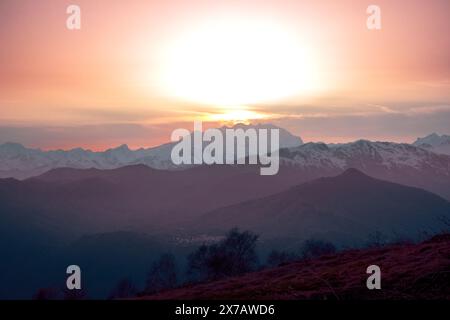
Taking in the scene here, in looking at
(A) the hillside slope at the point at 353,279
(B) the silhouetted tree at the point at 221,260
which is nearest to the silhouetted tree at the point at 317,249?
(B) the silhouetted tree at the point at 221,260

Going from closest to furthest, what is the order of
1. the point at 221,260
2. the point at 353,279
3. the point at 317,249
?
the point at 353,279, the point at 221,260, the point at 317,249

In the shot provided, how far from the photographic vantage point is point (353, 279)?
1997 cm

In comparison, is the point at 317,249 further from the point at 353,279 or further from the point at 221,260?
the point at 353,279

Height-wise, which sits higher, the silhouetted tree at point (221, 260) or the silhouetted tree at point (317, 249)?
the silhouetted tree at point (221, 260)

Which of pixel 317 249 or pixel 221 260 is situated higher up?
pixel 221 260

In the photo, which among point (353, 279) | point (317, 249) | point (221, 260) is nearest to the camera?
point (353, 279)

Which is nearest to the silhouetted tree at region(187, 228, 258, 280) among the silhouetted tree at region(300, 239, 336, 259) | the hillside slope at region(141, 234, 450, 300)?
the silhouetted tree at region(300, 239, 336, 259)

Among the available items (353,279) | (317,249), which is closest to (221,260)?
(317,249)

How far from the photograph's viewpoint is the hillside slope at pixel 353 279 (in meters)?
18.3

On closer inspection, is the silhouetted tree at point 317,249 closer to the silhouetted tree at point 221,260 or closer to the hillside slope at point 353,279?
the silhouetted tree at point 221,260

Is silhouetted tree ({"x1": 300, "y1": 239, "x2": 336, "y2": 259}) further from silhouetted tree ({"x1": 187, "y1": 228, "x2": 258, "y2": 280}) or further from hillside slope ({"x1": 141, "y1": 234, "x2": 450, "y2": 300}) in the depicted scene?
hillside slope ({"x1": 141, "y1": 234, "x2": 450, "y2": 300})
